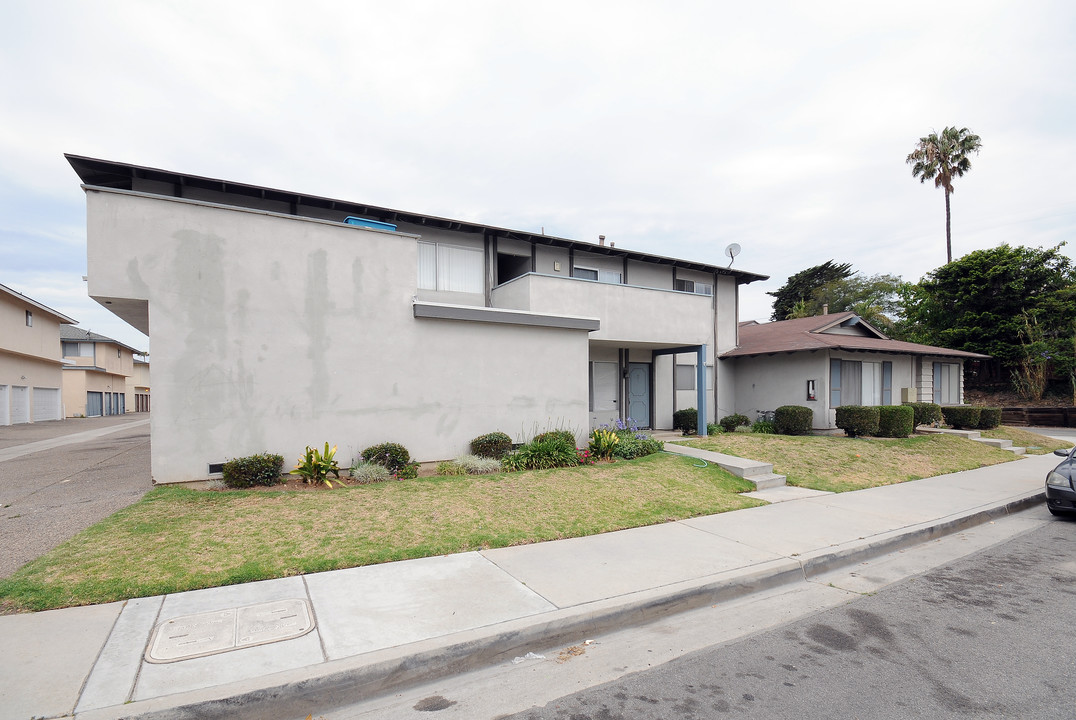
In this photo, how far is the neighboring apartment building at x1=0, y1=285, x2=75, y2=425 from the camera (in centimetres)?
2659

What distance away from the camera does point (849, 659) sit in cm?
394

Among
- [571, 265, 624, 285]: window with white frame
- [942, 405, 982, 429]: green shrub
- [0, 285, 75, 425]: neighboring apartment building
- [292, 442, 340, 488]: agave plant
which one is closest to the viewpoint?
[292, 442, 340, 488]: agave plant

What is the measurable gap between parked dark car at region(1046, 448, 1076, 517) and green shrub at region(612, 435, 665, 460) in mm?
6604

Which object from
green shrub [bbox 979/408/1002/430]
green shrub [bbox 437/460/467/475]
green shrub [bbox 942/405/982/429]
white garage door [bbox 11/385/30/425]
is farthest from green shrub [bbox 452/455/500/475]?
white garage door [bbox 11/385/30/425]

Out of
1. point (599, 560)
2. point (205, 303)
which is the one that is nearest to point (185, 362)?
point (205, 303)

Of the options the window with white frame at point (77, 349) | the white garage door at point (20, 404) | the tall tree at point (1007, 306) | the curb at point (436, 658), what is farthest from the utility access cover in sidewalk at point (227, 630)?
the window with white frame at point (77, 349)

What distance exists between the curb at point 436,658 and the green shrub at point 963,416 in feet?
58.6

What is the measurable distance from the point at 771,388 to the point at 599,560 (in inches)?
584

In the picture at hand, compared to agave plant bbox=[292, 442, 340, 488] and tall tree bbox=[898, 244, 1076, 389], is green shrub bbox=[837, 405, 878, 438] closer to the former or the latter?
agave plant bbox=[292, 442, 340, 488]

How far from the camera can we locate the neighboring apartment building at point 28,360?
87.2 ft

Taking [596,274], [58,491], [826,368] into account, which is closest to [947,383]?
[826,368]

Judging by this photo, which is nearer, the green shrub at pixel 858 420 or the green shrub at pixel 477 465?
the green shrub at pixel 477 465

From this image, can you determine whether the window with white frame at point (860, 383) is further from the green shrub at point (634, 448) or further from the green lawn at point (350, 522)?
the green shrub at point (634, 448)

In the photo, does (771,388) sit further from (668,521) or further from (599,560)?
(599,560)
